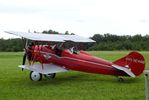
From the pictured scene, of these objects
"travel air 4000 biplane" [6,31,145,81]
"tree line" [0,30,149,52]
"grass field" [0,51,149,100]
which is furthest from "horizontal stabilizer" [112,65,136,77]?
"tree line" [0,30,149,52]

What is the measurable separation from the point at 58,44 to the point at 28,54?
4.55 ft

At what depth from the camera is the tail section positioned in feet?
43.3

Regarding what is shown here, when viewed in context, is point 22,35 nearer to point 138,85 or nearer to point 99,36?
point 138,85

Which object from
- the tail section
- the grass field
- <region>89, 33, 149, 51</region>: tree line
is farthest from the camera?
<region>89, 33, 149, 51</region>: tree line

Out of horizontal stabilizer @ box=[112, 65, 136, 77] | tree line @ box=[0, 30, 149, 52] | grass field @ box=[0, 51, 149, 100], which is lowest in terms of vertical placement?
tree line @ box=[0, 30, 149, 52]

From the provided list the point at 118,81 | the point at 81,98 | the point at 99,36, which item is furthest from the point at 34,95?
the point at 99,36

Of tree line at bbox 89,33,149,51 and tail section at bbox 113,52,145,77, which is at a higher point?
tail section at bbox 113,52,145,77

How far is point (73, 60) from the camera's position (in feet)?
48.3

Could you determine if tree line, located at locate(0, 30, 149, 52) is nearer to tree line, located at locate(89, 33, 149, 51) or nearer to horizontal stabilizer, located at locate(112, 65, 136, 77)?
tree line, located at locate(89, 33, 149, 51)

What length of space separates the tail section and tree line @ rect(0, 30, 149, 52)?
125 feet

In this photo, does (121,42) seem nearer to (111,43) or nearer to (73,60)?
(111,43)

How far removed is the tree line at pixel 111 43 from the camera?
2396 inches

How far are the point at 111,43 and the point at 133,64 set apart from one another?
64.4 meters

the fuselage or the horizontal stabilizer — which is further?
the fuselage
